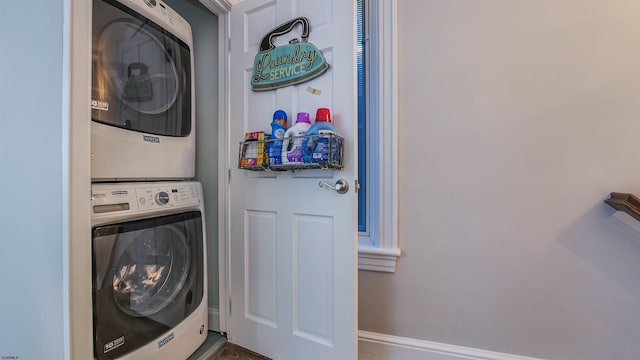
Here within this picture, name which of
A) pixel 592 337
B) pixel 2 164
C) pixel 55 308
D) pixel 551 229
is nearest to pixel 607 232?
pixel 551 229

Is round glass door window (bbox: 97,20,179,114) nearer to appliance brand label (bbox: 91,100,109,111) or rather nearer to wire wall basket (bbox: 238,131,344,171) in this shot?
appliance brand label (bbox: 91,100,109,111)

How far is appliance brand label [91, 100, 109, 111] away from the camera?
858 mm

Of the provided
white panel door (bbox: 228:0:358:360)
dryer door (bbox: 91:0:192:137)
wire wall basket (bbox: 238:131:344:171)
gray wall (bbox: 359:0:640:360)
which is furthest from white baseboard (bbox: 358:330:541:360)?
dryer door (bbox: 91:0:192:137)

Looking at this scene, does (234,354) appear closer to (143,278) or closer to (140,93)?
(143,278)

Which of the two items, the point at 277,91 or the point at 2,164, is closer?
the point at 2,164

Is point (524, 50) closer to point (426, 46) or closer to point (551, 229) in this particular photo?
point (426, 46)

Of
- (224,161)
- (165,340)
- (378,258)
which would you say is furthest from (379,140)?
(165,340)

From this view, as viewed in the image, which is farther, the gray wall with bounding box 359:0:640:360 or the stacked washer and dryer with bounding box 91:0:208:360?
the gray wall with bounding box 359:0:640:360

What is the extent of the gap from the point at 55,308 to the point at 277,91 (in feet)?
3.67

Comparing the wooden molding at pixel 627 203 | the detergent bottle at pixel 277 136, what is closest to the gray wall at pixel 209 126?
the detergent bottle at pixel 277 136

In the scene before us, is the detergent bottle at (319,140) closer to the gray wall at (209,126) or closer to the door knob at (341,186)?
the door knob at (341,186)

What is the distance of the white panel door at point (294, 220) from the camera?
1.10 metres

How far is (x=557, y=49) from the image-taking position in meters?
1.15

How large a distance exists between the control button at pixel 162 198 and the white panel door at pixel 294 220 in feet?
1.10
